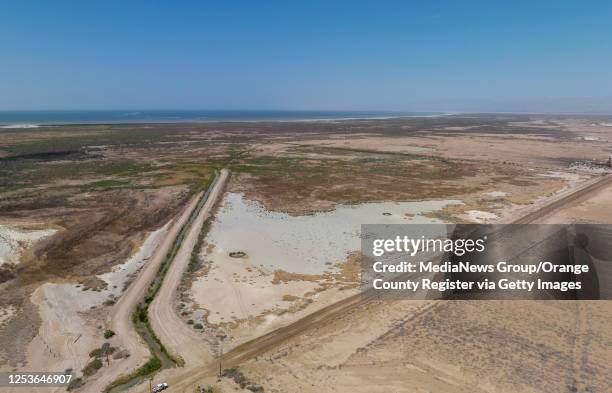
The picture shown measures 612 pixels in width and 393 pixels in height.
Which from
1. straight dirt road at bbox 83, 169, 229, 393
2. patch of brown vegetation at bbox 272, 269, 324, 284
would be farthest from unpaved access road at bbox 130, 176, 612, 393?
patch of brown vegetation at bbox 272, 269, 324, 284

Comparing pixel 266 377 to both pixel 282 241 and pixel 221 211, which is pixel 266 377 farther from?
pixel 221 211

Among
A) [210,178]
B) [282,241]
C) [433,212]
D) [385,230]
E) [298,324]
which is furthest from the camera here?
[210,178]

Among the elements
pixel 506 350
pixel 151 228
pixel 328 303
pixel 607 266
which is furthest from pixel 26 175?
pixel 607 266

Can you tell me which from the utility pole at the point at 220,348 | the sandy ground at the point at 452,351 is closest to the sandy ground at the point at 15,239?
the utility pole at the point at 220,348

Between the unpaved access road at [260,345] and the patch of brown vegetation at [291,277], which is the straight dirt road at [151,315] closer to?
the unpaved access road at [260,345]

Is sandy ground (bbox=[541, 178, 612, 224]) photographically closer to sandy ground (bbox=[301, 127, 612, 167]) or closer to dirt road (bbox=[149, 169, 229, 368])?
sandy ground (bbox=[301, 127, 612, 167])

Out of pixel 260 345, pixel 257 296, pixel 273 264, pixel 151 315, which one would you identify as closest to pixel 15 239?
pixel 151 315
